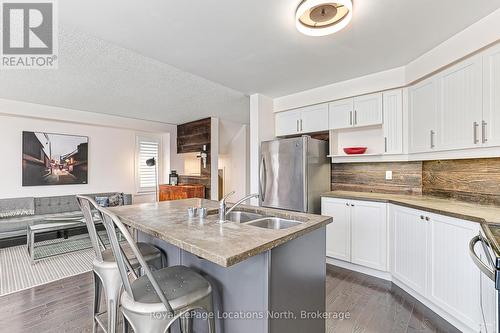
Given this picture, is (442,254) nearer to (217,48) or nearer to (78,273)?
(217,48)

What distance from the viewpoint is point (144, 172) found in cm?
571

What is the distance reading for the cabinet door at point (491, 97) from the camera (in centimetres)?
186

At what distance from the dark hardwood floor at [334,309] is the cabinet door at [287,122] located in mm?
2237

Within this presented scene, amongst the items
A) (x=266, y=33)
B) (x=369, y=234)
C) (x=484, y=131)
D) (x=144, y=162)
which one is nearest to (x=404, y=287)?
(x=369, y=234)

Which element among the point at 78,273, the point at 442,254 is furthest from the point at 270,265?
the point at 78,273

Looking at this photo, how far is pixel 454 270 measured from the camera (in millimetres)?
1843

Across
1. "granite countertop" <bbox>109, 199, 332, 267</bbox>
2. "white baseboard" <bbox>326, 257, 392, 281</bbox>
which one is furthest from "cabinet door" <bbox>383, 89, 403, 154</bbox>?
"granite countertop" <bbox>109, 199, 332, 267</bbox>

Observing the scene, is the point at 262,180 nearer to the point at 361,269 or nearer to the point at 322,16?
the point at 361,269

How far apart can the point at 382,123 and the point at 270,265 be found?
8.55ft

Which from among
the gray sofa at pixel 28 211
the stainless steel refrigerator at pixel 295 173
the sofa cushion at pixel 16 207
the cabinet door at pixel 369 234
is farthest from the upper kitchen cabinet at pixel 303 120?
the sofa cushion at pixel 16 207

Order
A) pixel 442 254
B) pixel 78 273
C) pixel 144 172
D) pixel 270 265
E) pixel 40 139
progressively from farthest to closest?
pixel 144 172 → pixel 40 139 → pixel 78 273 → pixel 442 254 → pixel 270 265

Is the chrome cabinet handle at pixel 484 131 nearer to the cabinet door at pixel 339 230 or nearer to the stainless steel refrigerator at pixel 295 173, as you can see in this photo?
the cabinet door at pixel 339 230

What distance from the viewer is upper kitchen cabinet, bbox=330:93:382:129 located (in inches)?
119

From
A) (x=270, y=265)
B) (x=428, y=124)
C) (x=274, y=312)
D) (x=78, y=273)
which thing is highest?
(x=428, y=124)
